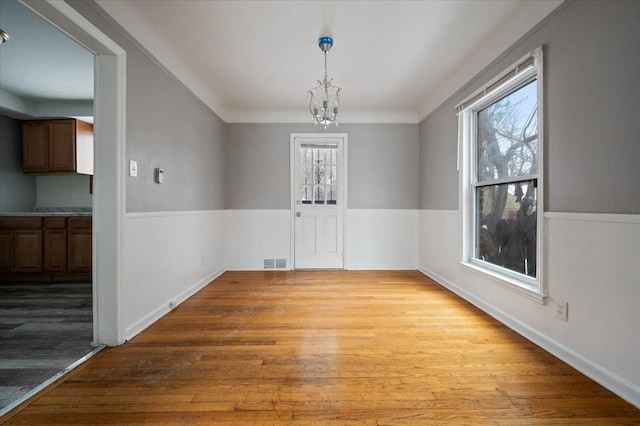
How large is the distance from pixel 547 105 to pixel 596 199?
2.42ft

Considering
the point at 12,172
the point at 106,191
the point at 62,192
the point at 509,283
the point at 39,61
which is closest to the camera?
the point at 106,191

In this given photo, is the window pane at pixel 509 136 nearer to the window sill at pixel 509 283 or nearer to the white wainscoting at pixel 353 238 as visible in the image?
the window sill at pixel 509 283

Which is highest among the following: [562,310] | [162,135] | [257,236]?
[162,135]

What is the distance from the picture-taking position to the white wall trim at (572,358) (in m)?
1.39

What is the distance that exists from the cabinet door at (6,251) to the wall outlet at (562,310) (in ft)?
19.0

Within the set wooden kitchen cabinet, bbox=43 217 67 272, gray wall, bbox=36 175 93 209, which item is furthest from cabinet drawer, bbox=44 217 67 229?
gray wall, bbox=36 175 93 209

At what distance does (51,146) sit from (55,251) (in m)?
1.58

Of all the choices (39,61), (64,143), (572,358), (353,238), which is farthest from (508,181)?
(64,143)

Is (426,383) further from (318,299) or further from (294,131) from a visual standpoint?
(294,131)

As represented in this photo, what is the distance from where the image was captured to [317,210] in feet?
14.5

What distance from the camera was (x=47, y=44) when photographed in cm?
254

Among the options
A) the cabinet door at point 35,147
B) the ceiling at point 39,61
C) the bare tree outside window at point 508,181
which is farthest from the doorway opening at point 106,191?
the cabinet door at point 35,147

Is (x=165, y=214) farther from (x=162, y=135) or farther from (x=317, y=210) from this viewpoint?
(x=317, y=210)

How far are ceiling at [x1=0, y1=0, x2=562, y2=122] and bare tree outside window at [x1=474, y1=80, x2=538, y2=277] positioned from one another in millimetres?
533
